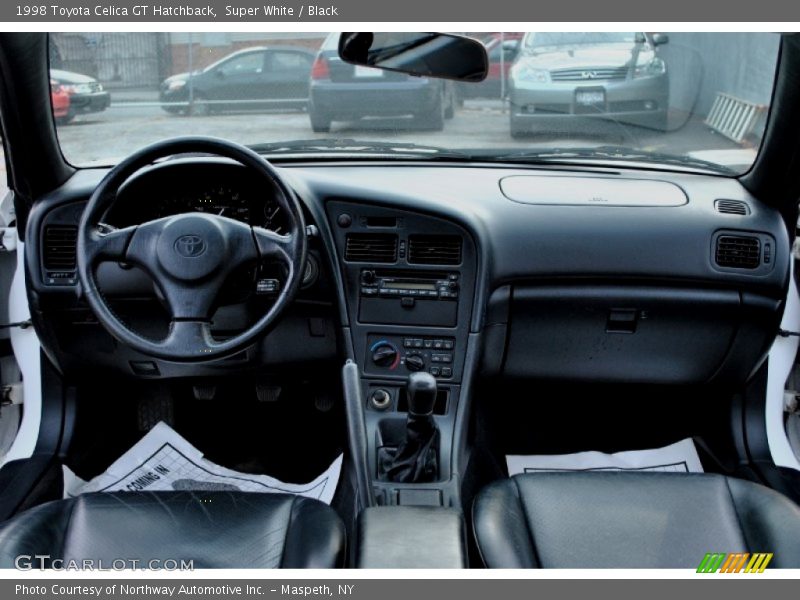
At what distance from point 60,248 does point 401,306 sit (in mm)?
1025

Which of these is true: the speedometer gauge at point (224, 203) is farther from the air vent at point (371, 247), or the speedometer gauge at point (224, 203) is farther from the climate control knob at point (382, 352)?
the climate control knob at point (382, 352)

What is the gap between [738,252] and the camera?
2760mm

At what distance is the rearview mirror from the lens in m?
2.24

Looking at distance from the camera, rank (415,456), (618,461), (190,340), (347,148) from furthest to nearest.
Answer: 1. (618,461)
2. (347,148)
3. (415,456)
4. (190,340)

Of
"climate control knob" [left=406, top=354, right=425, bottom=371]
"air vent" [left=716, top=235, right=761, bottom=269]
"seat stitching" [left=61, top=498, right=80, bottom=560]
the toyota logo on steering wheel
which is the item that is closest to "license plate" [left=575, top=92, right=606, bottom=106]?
"air vent" [left=716, top=235, right=761, bottom=269]

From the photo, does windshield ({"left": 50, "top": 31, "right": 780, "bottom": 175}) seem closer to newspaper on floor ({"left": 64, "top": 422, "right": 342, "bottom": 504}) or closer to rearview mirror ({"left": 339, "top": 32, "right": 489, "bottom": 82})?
rearview mirror ({"left": 339, "top": 32, "right": 489, "bottom": 82})

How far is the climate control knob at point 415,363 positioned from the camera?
2.72 metres

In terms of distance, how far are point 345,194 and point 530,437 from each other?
3.87 ft

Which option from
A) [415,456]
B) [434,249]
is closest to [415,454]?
[415,456]

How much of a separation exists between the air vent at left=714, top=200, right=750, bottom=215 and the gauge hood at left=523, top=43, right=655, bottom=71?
1.64 ft

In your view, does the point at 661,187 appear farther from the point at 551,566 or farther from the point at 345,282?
the point at 551,566

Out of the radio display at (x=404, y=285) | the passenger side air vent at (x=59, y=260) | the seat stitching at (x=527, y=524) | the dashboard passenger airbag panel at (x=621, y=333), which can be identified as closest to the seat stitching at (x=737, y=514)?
the seat stitching at (x=527, y=524)

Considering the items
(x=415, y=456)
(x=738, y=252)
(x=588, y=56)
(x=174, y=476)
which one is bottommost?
(x=174, y=476)

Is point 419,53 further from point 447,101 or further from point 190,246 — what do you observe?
point 190,246
